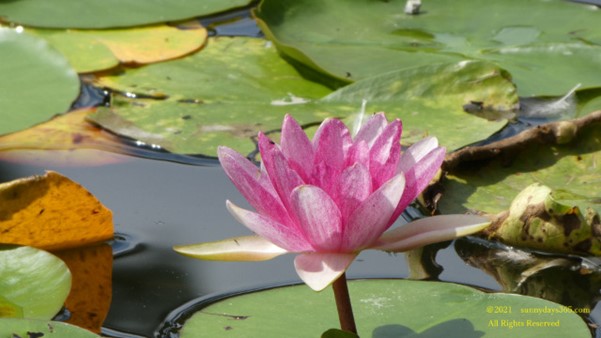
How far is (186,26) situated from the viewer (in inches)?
117

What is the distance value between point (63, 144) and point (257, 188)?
116cm

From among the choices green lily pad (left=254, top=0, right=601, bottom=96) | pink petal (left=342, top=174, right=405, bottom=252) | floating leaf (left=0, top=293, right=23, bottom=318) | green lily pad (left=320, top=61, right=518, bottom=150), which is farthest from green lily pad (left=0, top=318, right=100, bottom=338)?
green lily pad (left=254, top=0, right=601, bottom=96)

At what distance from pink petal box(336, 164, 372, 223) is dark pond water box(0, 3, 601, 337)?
449mm

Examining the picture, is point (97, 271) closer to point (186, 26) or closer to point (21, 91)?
point (21, 91)

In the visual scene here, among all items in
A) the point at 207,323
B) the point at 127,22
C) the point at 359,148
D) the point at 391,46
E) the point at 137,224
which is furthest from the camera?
the point at 127,22

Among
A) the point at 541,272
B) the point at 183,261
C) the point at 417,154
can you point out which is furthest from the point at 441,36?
the point at 417,154

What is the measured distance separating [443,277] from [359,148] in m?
0.52

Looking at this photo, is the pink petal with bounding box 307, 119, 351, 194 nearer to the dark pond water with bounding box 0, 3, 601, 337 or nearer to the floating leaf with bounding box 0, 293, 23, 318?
the dark pond water with bounding box 0, 3, 601, 337

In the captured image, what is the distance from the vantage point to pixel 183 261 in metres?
1.73

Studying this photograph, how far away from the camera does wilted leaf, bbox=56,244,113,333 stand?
1536mm

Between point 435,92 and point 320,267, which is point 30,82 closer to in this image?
point 435,92

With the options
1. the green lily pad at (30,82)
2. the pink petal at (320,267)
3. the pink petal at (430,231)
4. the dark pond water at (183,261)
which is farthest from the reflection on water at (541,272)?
the green lily pad at (30,82)

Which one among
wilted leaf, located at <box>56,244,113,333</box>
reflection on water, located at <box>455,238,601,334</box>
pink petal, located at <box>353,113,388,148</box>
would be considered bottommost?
wilted leaf, located at <box>56,244,113,333</box>

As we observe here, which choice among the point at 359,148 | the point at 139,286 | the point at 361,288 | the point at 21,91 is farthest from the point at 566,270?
the point at 21,91
